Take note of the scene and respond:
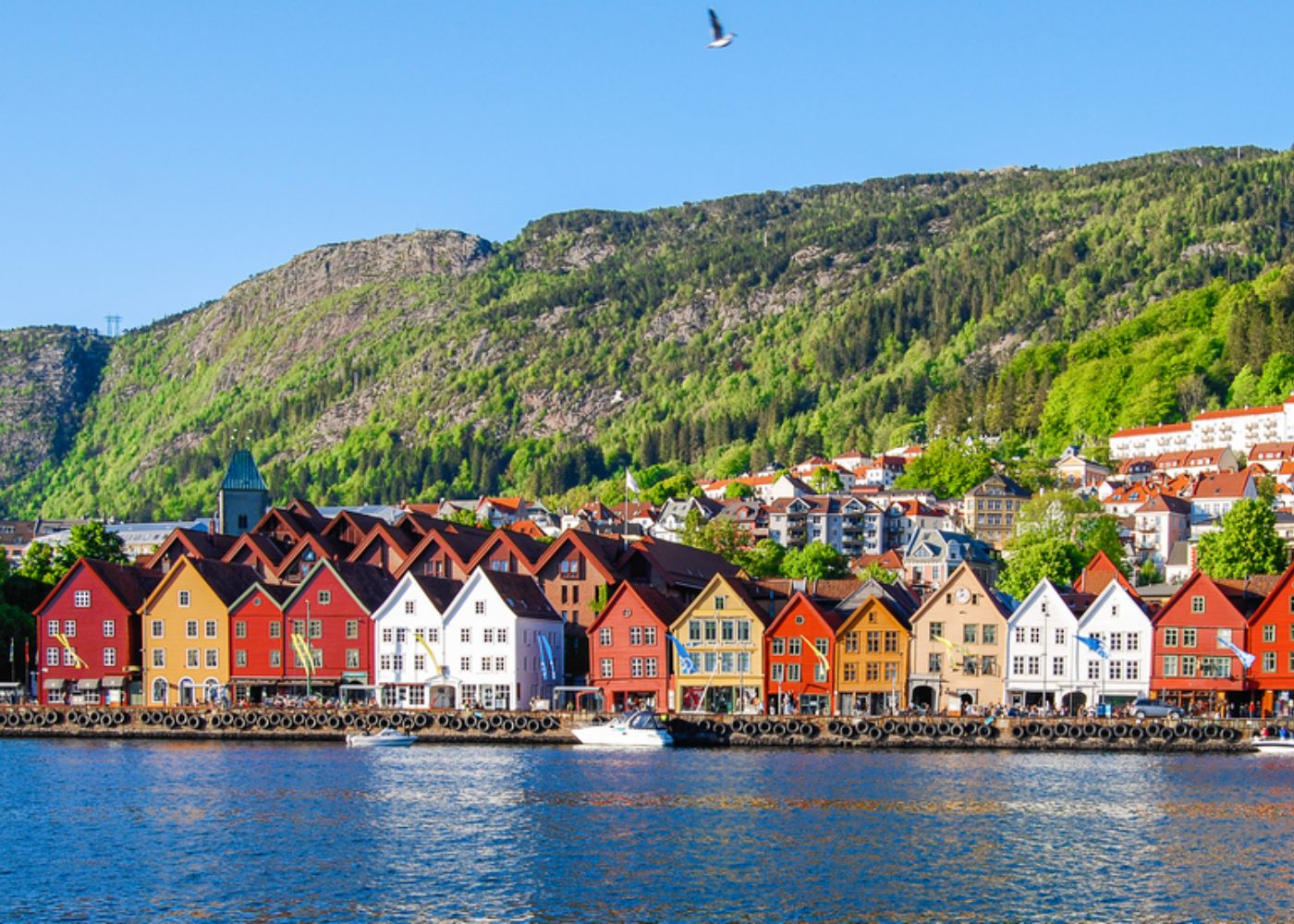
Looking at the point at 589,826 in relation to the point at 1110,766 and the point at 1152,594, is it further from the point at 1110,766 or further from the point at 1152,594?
the point at 1152,594

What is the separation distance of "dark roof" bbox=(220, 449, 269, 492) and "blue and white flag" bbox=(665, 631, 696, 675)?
76283mm

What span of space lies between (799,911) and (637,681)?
6913 centimetres

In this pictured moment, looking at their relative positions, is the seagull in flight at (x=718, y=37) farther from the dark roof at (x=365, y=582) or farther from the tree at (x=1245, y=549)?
the tree at (x=1245, y=549)

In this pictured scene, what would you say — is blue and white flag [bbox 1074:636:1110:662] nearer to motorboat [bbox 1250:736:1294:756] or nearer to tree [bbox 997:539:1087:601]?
motorboat [bbox 1250:736:1294:756]

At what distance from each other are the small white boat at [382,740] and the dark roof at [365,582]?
62.0ft

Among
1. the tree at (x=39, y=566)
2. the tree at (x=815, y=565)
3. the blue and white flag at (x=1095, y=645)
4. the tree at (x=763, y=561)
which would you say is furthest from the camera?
the tree at (x=763, y=561)

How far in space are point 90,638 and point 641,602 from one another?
133 ft

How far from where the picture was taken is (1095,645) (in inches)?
4555

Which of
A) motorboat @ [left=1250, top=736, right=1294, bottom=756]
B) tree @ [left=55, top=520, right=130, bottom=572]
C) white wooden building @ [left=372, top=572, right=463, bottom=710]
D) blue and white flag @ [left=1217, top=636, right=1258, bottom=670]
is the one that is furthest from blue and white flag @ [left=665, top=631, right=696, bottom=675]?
tree @ [left=55, top=520, right=130, bottom=572]

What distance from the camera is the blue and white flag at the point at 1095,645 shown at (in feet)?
379

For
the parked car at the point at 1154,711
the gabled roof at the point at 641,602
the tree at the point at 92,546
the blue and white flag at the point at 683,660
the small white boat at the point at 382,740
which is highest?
the tree at the point at 92,546

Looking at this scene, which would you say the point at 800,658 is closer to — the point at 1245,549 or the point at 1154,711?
the point at 1154,711

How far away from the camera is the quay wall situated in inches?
4087

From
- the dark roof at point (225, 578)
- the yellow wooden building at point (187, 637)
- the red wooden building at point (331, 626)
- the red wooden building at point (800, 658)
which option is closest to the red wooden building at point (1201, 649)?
the red wooden building at point (800, 658)
